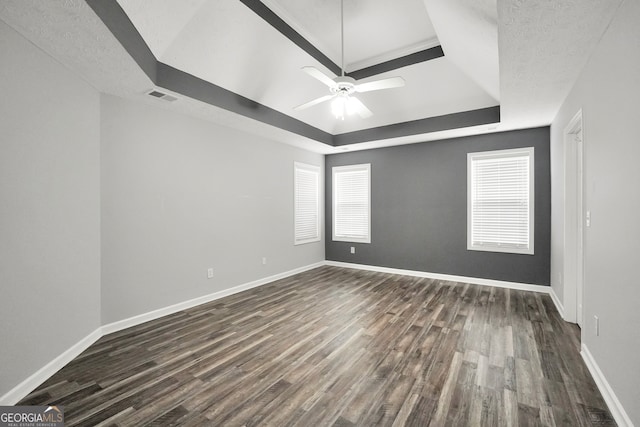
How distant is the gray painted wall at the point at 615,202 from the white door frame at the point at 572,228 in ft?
3.11

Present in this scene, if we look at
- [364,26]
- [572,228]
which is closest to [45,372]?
[364,26]

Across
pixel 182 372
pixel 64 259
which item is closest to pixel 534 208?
pixel 182 372

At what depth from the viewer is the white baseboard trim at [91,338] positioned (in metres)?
1.97

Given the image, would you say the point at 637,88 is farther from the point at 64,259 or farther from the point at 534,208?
the point at 64,259

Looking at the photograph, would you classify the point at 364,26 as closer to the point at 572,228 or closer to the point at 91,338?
the point at 572,228

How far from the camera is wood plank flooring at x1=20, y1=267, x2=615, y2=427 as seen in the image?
1832mm

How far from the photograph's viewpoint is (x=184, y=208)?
12.3 feet

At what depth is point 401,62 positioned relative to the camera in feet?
13.2

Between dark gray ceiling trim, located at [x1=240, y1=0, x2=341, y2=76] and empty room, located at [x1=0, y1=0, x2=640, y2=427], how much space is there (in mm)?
30

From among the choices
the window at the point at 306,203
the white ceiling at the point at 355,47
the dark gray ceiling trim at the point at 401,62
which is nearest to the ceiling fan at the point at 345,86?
the white ceiling at the point at 355,47

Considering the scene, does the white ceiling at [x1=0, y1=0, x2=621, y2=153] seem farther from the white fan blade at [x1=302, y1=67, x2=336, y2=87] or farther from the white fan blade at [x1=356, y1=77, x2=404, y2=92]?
the white fan blade at [x1=302, y1=67, x2=336, y2=87]

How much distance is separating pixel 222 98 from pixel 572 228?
180 inches

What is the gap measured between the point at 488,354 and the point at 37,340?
150 inches

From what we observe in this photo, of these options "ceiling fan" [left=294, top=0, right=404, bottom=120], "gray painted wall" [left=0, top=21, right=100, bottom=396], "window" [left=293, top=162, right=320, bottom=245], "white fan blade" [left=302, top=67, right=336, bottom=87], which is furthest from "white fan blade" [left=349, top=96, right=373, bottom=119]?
"gray painted wall" [left=0, top=21, right=100, bottom=396]
